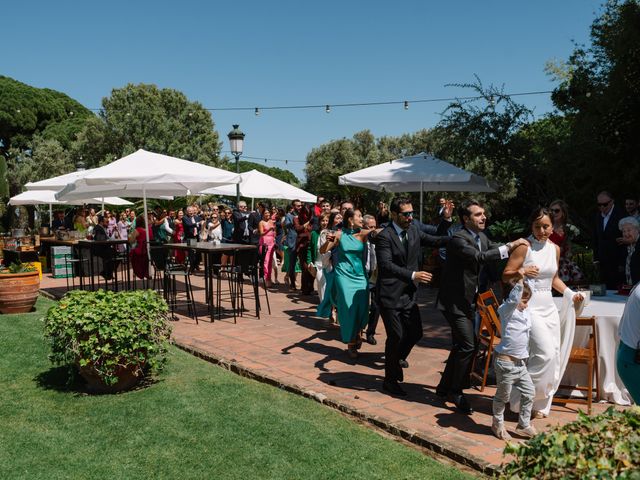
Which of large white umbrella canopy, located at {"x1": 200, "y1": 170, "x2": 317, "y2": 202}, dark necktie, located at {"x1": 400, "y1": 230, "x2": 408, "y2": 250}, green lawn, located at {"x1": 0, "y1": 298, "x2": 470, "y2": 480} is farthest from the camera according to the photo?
large white umbrella canopy, located at {"x1": 200, "y1": 170, "x2": 317, "y2": 202}

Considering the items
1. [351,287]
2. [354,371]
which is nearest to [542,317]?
[354,371]

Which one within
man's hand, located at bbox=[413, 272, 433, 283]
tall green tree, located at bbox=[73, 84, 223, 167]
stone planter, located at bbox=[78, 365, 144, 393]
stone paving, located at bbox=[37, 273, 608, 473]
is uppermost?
tall green tree, located at bbox=[73, 84, 223, 167]

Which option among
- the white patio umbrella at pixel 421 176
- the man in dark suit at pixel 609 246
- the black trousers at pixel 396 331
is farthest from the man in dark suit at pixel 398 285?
the white patio umbrella at pixel 421 176

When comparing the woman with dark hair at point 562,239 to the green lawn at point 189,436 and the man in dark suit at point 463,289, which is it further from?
the green lawn at point 189,436

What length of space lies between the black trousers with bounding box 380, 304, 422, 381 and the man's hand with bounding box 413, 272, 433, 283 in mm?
435

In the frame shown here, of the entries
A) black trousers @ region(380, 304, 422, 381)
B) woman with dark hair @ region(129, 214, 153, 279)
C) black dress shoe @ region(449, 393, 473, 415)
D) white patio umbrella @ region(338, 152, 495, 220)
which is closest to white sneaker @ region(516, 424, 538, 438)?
black dress shoe @ region(449, 393, 473, 415)

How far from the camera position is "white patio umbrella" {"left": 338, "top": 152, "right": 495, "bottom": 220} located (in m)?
10.5

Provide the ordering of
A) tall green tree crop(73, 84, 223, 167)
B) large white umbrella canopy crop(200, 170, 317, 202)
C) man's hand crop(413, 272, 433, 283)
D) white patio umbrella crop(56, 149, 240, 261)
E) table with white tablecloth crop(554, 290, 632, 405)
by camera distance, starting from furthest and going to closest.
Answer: tall green tree crop(73, 84, 223, 167) < large white umbrella canopy crop(200, 170, 317, 202) < white patio umbrella crop(56, 149, 240, 261) < table with white tablecloth crop(554, 290, 632, 405) < man's hand crop(413, 272, 433, 283)

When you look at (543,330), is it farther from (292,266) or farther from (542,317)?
(292,266)

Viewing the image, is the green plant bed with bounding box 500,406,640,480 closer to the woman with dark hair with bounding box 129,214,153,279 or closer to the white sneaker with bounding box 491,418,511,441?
the white sneaker with bounding box 491,418,511,441

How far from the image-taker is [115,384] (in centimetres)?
555

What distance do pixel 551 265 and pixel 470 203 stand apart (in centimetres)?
84

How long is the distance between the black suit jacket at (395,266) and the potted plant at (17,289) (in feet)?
21.5

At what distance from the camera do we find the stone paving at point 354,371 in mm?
4488
